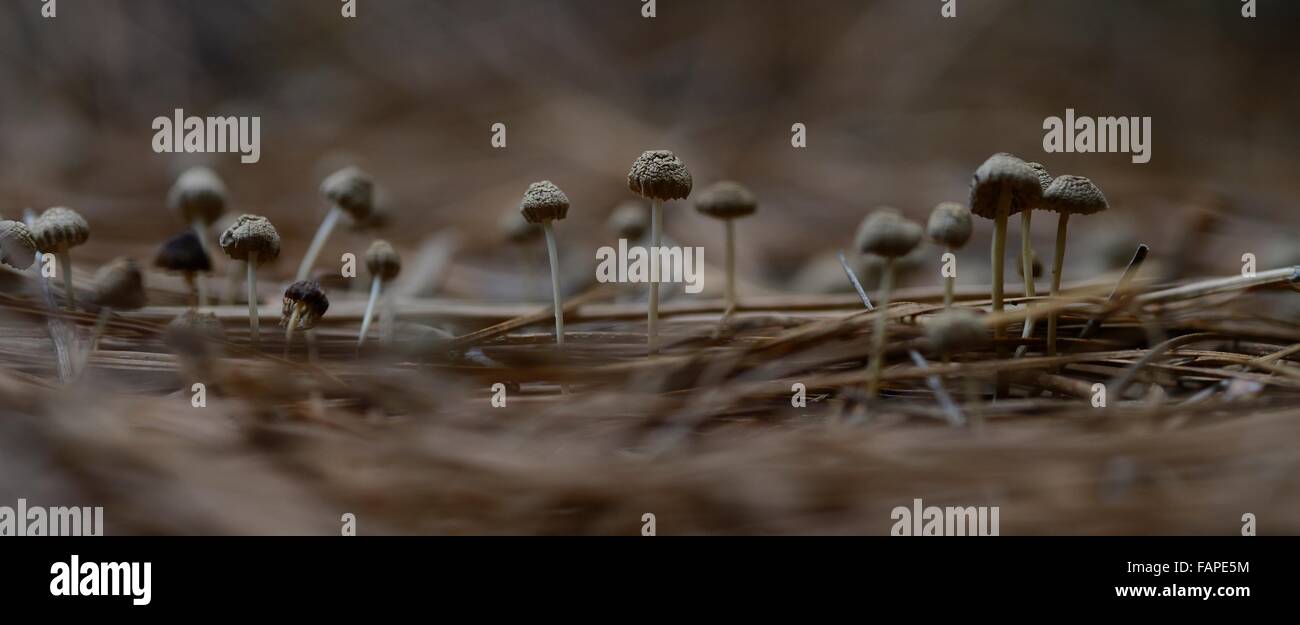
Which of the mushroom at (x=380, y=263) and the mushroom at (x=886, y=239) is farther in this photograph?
the mushroom at (x=380, y=263)

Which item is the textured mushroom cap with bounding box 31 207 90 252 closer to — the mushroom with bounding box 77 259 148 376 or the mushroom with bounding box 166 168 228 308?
the mushroom with bounding box 77 259 148 376

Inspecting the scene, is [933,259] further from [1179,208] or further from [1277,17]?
[1277,17]

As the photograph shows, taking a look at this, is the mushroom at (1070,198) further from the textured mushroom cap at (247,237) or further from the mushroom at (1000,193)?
the textured mushroom cap at (247,237)

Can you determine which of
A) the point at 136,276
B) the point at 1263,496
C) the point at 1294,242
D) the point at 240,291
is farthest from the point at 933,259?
the point at 136,276

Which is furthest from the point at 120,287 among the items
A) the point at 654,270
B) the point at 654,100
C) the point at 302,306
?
the point at 654,100

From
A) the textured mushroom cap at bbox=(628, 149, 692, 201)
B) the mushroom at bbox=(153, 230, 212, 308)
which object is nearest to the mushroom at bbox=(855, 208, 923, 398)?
the textured mushroom cap at bbox=(628, 149, 692, 201)

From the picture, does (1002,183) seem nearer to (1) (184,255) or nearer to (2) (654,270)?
(2) (654,270)

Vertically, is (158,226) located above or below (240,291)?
above

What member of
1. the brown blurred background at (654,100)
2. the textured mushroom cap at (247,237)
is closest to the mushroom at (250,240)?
the textured mushroom cap at (247,237)
